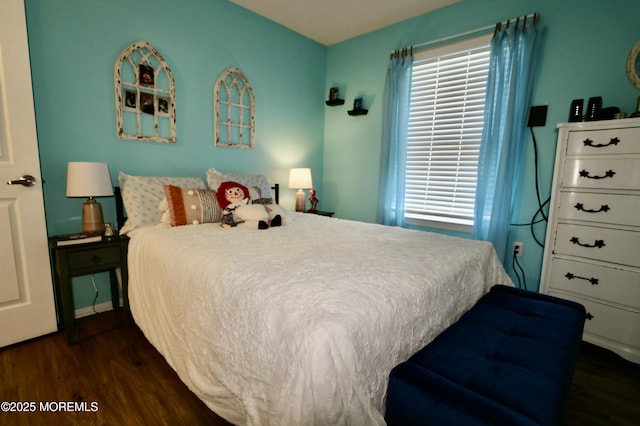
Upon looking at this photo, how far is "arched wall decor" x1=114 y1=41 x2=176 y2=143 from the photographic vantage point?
88.8 inches

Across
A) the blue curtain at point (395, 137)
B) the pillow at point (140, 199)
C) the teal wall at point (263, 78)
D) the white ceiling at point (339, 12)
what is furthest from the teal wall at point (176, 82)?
the blue curtain at point (395, 137)

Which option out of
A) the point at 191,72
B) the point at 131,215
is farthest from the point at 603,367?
the point at 191,72

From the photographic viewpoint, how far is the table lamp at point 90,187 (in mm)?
1861

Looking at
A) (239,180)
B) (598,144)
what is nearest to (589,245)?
(598,144)

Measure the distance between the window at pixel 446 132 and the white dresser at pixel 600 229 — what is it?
2.69ft

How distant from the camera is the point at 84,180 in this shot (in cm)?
187

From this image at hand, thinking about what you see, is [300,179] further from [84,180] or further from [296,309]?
[296,309]

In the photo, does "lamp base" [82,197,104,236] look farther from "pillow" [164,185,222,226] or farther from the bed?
"pillow" [164,185,222,226]

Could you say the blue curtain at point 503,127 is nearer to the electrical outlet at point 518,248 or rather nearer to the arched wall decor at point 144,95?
the electrical outlet at point 518,248

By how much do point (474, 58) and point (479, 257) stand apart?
2.02m

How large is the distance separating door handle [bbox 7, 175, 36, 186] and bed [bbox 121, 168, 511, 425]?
26.4 inches

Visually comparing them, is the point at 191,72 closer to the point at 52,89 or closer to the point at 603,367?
the point at 52,89

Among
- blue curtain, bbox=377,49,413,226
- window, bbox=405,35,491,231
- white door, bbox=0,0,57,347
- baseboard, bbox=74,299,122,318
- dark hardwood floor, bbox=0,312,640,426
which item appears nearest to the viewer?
dark hardwood floor, bbox=0,312,640,426

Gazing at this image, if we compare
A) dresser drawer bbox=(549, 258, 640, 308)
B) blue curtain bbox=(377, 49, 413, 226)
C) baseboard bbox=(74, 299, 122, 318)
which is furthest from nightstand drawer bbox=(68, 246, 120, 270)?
dresser drawer bbox=(549, 258, 640, 308)
